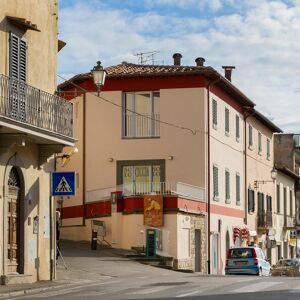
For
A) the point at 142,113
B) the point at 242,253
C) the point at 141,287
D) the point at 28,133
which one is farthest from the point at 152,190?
the point at 28,133

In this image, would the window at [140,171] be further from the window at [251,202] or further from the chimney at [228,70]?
the chimney at [228,70]

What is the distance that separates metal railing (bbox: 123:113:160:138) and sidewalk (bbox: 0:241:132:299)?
19.9 feet

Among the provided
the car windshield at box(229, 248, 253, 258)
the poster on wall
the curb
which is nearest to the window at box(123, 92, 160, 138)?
the poster on wall

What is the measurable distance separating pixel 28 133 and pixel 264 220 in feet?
117

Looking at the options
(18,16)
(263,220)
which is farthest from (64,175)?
(263,220)

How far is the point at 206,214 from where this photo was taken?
39719 mm

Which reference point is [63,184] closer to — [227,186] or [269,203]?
[227,186]

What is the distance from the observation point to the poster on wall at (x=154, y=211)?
3459 centimetres

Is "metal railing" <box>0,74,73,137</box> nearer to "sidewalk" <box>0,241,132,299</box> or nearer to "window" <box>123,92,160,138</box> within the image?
"sidewalk" <box>0,241,132,299</box>

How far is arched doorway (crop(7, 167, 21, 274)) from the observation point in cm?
2189

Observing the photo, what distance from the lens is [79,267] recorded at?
2809 centimetres

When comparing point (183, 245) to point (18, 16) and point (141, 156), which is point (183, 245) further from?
point (18, 16)

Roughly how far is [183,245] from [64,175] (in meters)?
13.3

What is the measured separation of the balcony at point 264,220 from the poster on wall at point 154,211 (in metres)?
19.4
